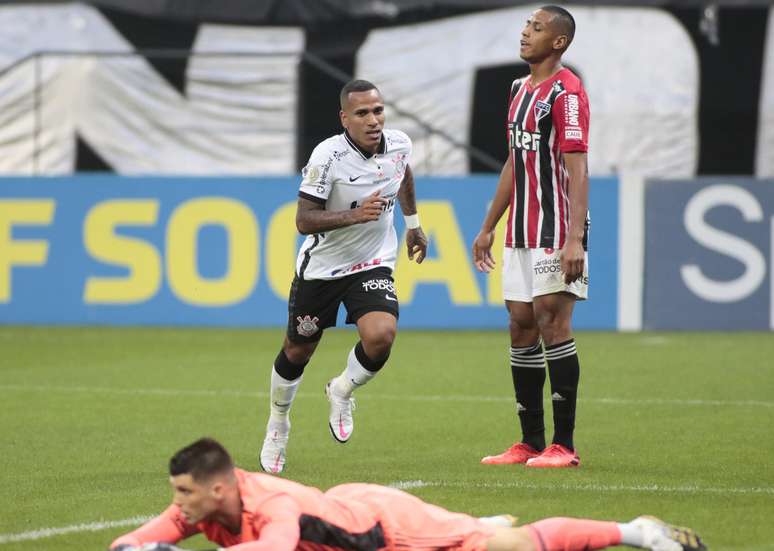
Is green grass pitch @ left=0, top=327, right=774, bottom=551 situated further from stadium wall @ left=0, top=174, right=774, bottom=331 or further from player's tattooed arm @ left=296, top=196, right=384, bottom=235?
player's tattooed arm @ left=296, top=196, right=384, bottom=235

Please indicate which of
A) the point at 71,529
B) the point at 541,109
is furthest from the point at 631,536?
the point at 541,109

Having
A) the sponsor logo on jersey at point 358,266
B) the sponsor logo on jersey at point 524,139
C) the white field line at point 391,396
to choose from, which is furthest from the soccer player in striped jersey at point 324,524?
the white field line at point 391,396

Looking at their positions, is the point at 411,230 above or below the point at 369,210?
below

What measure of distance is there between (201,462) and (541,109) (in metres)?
3.82

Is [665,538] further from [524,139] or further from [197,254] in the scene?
[197,254]

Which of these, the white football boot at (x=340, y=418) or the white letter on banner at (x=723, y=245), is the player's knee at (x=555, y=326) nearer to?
the white football boot at (x=340, y=418)

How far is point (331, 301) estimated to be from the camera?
8641 millimetres

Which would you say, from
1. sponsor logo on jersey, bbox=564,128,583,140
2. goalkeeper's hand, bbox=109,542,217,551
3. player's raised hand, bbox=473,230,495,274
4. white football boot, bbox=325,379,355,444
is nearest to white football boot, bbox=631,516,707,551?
goalkeeper's hand, bbox=109,542,217,551

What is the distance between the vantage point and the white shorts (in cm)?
859

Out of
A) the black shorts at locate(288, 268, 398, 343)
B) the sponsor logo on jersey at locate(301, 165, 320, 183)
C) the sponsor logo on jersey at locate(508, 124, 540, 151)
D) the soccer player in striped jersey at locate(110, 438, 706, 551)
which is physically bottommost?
the soccer player in striped jersey at locate(110, 438, 706, 551)

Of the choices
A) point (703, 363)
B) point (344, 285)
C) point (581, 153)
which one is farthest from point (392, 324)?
point (703, 363)

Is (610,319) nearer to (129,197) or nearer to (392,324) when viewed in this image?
(129,197)

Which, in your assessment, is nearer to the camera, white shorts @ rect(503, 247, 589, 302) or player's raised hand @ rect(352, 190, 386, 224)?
player's raised hand @ rect(352, 190, 386, 224)

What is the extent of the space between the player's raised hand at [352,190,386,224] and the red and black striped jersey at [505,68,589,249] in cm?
90
